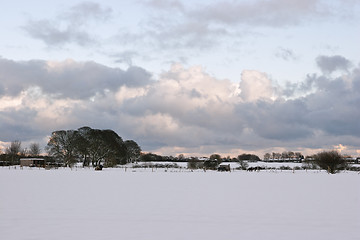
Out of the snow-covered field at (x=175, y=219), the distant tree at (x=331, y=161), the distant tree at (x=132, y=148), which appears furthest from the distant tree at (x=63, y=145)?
the snow-covered field at (x=175, y=219)

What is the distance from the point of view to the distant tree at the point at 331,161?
7469 cm

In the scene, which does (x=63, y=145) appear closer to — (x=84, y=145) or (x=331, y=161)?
(x=84, y=145)

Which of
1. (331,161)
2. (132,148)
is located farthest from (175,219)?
(132,148)

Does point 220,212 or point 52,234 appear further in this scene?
point 220,212

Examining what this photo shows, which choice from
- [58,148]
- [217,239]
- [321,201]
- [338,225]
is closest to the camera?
[217,239]

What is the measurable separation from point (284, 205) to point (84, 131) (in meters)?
87.9

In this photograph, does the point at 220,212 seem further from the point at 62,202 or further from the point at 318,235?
the point at 62,202

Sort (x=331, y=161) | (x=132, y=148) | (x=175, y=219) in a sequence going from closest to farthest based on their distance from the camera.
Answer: (x=175, y=219) → (x=331, y=161) → (x=132, y=148)

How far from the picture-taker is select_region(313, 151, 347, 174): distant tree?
7469 centimetres

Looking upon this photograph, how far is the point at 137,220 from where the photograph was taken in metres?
14.2

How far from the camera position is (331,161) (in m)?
75.1

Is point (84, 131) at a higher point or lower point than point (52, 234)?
higher

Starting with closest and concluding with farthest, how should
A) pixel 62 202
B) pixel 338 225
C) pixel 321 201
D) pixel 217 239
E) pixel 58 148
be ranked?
1. pixel 217 239
2. pixel 338 225
3. pixel 62 202
4. pixel 321 201
5. pixel 58 148

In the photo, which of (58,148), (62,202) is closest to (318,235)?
(62,202)
